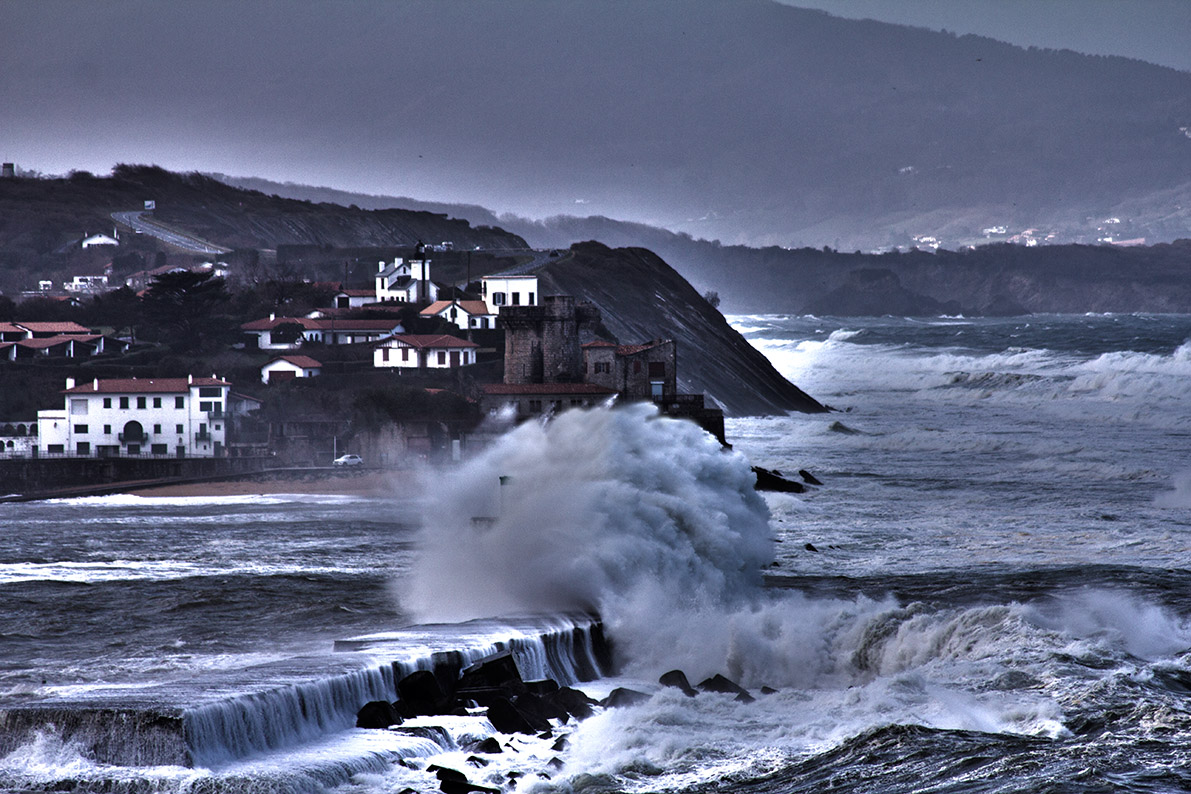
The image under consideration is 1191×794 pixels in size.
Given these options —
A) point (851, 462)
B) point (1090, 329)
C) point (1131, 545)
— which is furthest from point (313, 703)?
point (1090, 329)

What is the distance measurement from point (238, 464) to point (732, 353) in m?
40.1

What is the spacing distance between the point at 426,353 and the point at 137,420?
15.2 metres

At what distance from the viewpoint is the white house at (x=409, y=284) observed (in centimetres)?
8606

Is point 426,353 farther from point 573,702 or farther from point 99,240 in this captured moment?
point 99,240

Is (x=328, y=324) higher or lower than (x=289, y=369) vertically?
higher

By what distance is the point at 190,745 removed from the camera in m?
14.1

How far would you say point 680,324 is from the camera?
86562 millimetres

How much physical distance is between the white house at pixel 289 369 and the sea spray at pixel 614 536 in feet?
115

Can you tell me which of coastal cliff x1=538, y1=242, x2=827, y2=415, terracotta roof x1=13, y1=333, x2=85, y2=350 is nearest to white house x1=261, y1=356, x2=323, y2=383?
terracotta roof x1=13, y1=333, x2=85, y2=350

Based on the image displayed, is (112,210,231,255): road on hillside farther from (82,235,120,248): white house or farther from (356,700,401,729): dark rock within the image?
(356,700,401,729): dark rock

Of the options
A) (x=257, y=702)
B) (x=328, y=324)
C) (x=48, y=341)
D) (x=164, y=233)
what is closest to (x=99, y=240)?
(x=164, y=233)

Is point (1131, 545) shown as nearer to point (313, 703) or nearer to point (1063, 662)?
point (1063, 662)

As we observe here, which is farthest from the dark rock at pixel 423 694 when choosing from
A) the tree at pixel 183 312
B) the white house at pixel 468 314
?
the tree at pixel 183 312

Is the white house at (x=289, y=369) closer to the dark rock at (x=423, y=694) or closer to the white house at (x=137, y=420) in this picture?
the white house at (x=137, y=420)
